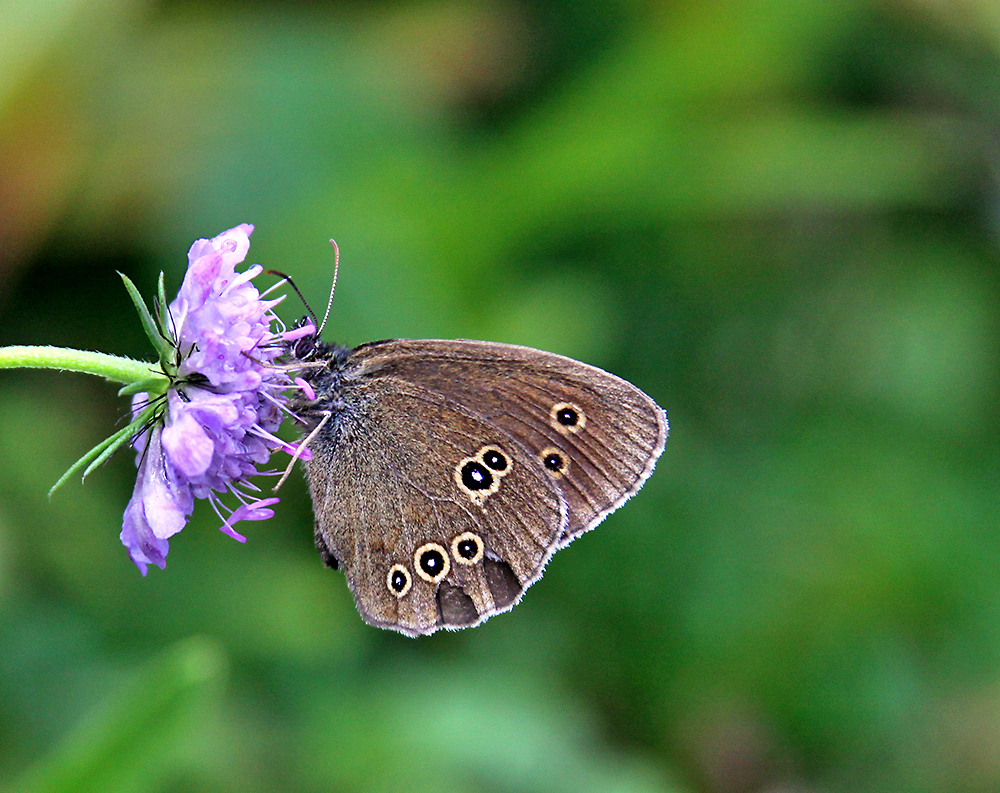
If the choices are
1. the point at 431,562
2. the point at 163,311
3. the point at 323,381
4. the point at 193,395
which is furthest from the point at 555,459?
the point at 163,311

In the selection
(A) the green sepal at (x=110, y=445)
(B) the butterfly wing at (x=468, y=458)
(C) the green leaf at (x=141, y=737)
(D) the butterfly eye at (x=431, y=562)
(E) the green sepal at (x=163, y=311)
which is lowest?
(C) the green leaf at (x=141, y=737)

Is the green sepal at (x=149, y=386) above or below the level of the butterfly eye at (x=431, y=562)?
above

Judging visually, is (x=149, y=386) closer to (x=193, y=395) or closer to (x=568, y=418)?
(x=193, y=395)

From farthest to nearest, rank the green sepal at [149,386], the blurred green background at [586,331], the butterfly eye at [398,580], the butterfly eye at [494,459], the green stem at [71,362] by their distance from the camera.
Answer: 1. the blurred green background at [586,331]
2. the butterfly eye at [494,459]
3. the butterfly eye at [398,580]
4. the green sepal at [149,386]
5. the green stem at [71,362]

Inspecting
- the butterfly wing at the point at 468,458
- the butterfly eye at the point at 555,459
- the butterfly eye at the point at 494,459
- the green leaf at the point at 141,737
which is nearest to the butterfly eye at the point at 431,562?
the butterfly wing at the point at 468,458

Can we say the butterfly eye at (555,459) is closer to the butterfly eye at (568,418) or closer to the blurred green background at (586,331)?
the butterfly eye at (568,418)

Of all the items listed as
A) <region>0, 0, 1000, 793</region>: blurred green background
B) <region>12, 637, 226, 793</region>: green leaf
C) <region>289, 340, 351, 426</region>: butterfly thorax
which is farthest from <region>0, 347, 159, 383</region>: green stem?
<region>0, 0, 1000, 793</region>: blurred green background

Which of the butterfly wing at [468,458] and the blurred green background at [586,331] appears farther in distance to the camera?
the blurred green background at [586,331]

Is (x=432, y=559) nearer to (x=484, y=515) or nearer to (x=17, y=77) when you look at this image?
(x=484, y=515)
